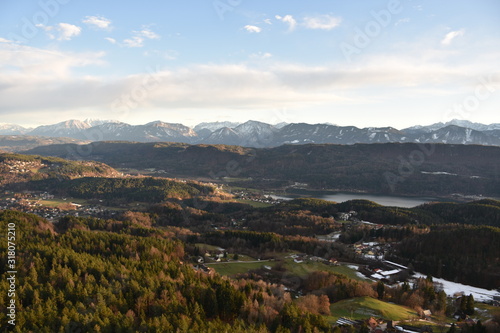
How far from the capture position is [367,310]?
4219cm

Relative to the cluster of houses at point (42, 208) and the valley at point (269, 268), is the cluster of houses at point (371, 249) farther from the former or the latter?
the cluster of houses at point (42, 208)

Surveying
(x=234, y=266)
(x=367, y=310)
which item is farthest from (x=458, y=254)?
(x=234, y=266)

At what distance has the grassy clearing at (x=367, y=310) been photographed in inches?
1601

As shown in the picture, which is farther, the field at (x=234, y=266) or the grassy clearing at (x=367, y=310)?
the field at (x=234, y=266)

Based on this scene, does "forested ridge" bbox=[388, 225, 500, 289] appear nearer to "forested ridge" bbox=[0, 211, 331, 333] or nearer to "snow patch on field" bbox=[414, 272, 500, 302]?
"snow patch on field" bbox=[414, 272, 500, 302]

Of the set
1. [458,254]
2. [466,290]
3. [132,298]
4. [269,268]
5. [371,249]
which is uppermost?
[132,298]

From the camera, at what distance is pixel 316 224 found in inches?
4815

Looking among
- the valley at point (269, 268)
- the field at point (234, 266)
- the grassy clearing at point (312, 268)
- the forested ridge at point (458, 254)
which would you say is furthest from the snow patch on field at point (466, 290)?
the field at point (234, 266)

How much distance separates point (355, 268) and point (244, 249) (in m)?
28.8

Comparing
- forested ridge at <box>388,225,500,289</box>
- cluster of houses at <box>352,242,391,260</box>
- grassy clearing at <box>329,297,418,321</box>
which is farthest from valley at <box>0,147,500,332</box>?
cluster of houses at <box>352,242,391,260</box>

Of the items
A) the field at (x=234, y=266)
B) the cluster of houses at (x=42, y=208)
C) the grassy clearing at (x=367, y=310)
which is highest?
the grassy clearing at (x=367, y=310)

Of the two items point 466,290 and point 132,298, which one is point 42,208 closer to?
point 132,298

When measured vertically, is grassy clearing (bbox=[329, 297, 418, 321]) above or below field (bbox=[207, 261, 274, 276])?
above

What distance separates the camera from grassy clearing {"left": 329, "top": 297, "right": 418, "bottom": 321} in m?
40.7
